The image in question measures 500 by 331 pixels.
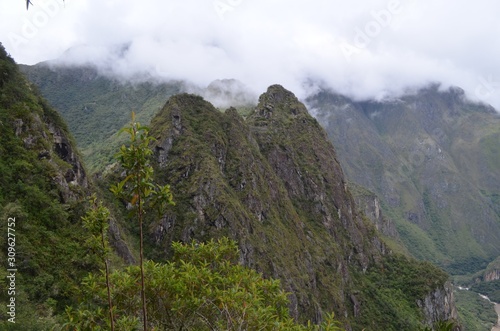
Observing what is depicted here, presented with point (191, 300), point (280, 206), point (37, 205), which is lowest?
point (191, 300)

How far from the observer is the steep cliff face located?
81188 millimetres

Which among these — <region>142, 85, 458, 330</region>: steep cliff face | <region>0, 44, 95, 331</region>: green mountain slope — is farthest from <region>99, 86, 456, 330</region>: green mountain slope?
<region>0, 44, 95, 331</region>: green mountain slope

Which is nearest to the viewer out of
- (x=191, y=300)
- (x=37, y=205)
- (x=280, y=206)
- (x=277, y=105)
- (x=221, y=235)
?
(x=191, y=300)

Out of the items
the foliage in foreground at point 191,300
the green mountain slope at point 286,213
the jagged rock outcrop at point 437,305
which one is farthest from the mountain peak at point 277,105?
the foliage in foreground at point 191,300

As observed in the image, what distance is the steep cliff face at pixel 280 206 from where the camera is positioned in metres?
81.2

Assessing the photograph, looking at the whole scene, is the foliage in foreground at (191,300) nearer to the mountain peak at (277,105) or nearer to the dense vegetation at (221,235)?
the dense vegetation at (221,235)

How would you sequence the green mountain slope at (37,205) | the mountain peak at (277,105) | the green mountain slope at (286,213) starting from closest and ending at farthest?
the green mountain slope at (37,205)
the green mountain slope at (286,213)
the mountain peak at (277,105)

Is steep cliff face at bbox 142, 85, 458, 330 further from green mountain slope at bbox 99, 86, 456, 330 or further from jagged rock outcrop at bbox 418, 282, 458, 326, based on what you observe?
jagged rock outcrop at bbox 418, 282, 458, 326

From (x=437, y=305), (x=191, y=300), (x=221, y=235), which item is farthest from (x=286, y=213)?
(x=191, y=300)

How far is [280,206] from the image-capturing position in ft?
353

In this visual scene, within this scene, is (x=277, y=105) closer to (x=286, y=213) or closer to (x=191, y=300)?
(x=286, y=213)

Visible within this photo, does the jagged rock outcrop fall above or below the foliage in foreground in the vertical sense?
below

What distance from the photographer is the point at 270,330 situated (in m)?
17.5

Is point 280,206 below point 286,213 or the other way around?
the other way around
